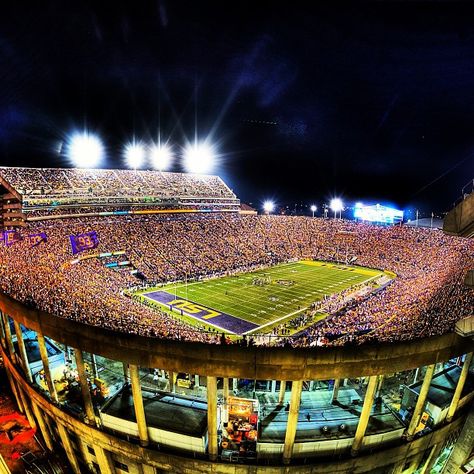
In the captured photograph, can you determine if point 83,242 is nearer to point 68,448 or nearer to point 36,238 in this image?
point 36,238

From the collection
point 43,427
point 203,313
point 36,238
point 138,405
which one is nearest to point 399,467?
point 138,405

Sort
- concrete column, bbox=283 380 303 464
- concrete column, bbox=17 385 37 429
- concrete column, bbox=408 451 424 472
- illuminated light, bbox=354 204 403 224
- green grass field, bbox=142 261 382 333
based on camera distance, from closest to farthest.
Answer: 1. concrete column, bbox=283 380 303 464
2. concrete column, bbox=408 451 424 472
3. concrete column, bbox=17 385 37 429
4. green grass field, bbox=142 261 382 333
5. illuminated light, bbox=354 204 403 224

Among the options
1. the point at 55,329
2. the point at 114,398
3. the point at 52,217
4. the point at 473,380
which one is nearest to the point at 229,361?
the point at 114,398

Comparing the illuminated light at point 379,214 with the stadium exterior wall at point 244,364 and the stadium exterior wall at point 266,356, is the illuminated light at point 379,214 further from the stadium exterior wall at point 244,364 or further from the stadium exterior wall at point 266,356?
the stadium exterior wall at point 266,356

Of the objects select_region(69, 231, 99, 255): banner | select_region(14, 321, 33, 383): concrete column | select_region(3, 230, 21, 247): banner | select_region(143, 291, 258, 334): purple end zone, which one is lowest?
select_region(14, 321, 33, 383): concrete column

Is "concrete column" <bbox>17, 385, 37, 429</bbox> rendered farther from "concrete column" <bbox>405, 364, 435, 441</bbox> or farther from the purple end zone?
"concrete column" <bbox>405, 364, 435, 441</bbox>

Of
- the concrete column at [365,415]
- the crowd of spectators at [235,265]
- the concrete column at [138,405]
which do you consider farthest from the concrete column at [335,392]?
the concrete column at [138,405]

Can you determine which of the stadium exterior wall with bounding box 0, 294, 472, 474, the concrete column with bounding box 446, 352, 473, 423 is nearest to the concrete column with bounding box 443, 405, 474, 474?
the concrete column with bounding box 446, 352, 473, 423
